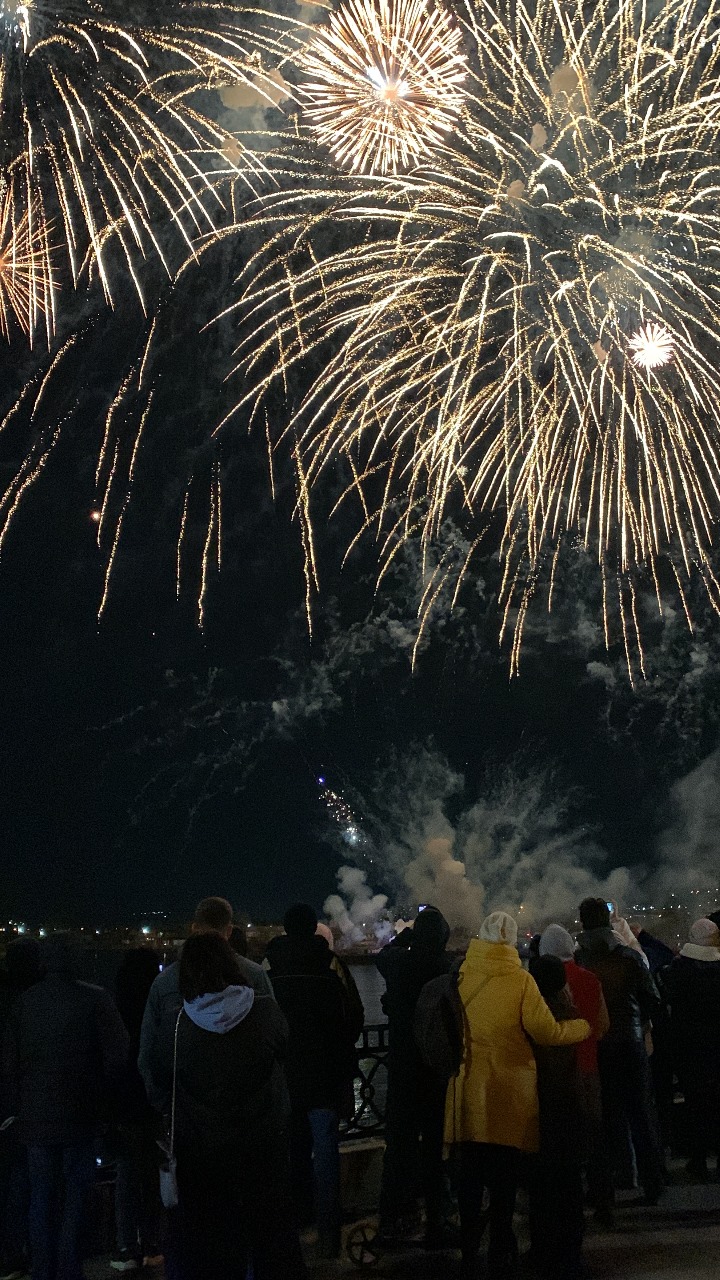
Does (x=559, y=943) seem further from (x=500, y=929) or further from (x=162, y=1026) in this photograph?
(x=162, y=1026)

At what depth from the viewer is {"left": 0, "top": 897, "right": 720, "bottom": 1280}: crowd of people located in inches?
179

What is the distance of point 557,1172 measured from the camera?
19.2 feet

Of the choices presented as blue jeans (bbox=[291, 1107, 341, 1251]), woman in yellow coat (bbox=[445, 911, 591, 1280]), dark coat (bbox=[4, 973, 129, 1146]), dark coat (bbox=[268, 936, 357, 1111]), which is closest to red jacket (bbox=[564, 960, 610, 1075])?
woman in yellow coat (bbox=[445, 911, 591, 1280])

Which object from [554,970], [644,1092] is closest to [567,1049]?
[554,970]

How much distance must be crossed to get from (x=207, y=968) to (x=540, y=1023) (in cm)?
196

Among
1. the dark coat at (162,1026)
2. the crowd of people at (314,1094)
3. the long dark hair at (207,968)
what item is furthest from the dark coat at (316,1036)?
the long dark hair at (207,968)

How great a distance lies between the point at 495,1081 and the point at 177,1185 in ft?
5.96

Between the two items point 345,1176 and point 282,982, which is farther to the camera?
point 345,1176

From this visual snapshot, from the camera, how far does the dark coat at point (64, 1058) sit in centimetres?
580

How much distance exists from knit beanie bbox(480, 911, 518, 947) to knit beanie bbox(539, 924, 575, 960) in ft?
3.21

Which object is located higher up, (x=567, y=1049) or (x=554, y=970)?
(x=554, y=970)

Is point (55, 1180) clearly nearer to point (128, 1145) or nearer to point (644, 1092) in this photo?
point (128, 1145)

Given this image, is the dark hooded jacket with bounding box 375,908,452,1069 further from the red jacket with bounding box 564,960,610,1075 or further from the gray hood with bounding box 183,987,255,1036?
the gray hood with bounding box 183,987,255,1036

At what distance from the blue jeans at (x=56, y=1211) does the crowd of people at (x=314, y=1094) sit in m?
0.01
